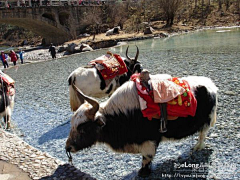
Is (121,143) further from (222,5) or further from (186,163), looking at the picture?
(222,5)

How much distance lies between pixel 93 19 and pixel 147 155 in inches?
1360

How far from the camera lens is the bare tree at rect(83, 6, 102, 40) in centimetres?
3597

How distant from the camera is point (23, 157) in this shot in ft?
13.8

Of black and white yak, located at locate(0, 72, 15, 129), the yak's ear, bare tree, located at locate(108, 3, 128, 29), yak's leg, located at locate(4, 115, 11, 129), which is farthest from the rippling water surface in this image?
bare tree, located at locate(108, 3, 128, 29)

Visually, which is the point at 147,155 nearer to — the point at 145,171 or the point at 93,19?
the point at 145,171

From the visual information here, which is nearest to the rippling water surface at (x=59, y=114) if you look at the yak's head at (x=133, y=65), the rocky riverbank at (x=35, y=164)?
the rocky riverbank at (x=35, y=164)

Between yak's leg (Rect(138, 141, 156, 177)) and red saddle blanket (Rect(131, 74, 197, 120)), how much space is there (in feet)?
1.37

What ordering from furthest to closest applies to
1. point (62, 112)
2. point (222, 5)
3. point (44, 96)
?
point (222, 5), point (44, 96), point (62, 112)

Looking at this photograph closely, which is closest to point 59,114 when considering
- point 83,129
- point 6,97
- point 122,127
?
point 6,97

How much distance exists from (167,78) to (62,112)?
4167 millimetres

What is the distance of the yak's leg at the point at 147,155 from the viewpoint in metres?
3.38

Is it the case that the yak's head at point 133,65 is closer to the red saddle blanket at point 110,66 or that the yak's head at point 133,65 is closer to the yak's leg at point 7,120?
the red saddle blanket at point 110,66

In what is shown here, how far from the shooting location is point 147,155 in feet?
11.2

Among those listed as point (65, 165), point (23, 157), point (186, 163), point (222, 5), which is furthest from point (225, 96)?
point (222, 5)
